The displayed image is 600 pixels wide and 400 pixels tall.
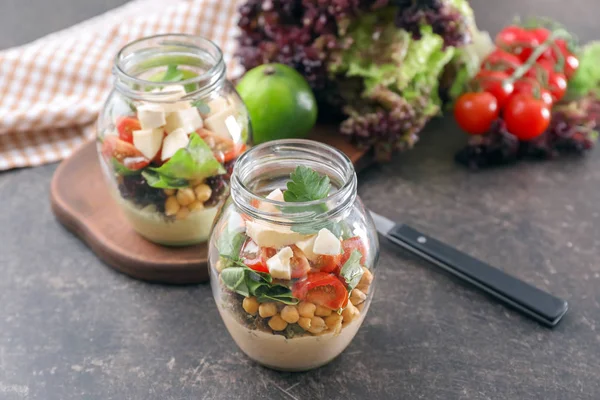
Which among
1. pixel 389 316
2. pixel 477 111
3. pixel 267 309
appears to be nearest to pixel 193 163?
pixel 267 309

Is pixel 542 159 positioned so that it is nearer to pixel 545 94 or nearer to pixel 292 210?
pixel 545 94

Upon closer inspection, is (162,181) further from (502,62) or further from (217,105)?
(502,62)

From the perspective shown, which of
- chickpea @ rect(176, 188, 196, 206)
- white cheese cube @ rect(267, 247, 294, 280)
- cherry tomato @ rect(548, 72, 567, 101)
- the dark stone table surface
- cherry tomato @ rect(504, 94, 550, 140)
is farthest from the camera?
cherry tomato @ rect(548, 72, 567, 101)

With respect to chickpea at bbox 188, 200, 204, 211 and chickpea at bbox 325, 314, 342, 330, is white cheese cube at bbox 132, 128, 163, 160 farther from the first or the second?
chickpea at bbox 325, 314, 342, 330

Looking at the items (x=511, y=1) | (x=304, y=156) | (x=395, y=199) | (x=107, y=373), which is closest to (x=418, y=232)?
(x=395, y=199)

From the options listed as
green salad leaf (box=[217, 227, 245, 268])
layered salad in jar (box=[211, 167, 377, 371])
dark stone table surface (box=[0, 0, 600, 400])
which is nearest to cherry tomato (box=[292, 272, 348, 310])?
layered salad in jar (box=[211, 167, 377, 371])
